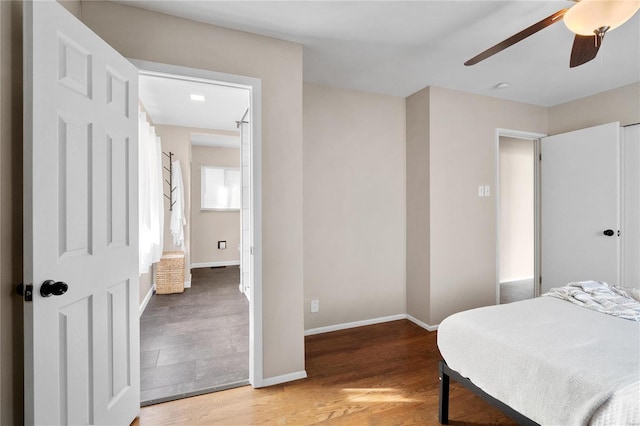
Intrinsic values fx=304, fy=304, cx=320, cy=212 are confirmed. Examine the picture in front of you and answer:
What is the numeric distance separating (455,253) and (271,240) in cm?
207

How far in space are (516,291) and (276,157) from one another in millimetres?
4183

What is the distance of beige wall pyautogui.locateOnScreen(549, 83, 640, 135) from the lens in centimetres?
306

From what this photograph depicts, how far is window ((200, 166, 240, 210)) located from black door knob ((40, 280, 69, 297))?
16.9ft

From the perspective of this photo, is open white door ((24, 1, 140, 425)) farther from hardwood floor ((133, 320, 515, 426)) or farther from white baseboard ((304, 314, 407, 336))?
white baseboard ((304, 314, 407, 336))

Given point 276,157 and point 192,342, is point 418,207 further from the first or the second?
point 192,342

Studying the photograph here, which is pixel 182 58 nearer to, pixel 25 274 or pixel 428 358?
pixel 25 274

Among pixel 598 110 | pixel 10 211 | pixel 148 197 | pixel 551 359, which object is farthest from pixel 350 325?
pixel 598 110

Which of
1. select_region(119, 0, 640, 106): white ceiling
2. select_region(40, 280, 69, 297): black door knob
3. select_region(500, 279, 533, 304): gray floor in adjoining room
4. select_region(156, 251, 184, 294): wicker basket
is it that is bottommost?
select_region(500, 279, 533, 304): gray floor in adjoining room

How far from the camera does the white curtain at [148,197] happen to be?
3021 millimetres

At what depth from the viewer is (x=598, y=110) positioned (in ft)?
10.9

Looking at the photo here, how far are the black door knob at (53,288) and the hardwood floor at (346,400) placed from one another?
3.44 ft

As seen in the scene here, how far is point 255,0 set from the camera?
1.81 metres

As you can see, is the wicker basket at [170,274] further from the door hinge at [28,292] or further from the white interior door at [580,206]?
the white interior door at [580,206]

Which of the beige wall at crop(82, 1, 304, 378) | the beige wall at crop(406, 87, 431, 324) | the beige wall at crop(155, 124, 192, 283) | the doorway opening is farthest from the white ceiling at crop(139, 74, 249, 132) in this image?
the doorway opening
